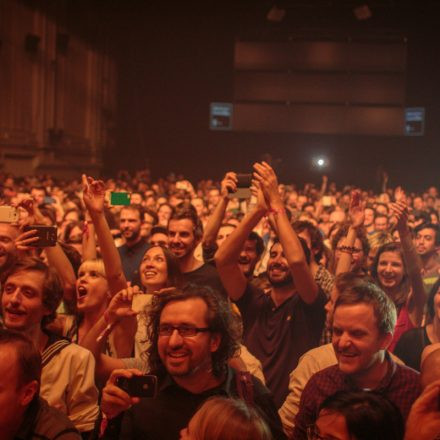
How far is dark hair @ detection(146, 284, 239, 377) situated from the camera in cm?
289

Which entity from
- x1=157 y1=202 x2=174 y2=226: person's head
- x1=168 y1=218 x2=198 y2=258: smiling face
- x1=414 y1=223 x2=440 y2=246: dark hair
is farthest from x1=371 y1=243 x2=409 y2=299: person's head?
x1=157 y1=202 x2=174 y2=226: person's head

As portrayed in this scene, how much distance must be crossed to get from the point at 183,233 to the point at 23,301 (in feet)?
6.87

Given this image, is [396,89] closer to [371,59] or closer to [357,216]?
[371,59]

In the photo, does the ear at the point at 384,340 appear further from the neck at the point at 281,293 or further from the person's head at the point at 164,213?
the person's head at the point at 164,213

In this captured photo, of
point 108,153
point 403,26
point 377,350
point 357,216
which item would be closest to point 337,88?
point 403,26

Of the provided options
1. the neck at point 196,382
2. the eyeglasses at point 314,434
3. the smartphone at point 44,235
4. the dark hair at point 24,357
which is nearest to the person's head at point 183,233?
the smartphone at point 44,235

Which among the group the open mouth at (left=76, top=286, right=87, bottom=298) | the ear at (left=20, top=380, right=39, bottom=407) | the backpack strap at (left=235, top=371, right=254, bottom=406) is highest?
the open mouth at (left=76, top=286, right=87, bottom=298)

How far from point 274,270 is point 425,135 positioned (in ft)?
Answer: 69.9

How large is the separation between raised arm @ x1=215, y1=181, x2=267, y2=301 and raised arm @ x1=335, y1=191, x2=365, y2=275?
998 millimetres

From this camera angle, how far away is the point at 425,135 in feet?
80.3

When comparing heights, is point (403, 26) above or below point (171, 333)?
above

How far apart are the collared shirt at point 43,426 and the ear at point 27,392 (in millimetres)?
34

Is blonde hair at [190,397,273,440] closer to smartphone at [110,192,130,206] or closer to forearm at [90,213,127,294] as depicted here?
forearm at [90,213,127,294]

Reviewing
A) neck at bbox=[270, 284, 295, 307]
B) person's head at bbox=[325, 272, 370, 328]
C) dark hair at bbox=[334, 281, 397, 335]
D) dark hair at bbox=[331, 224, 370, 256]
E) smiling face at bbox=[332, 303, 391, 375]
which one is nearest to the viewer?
smiling face at bbox=[332, 303, 391, 375]
